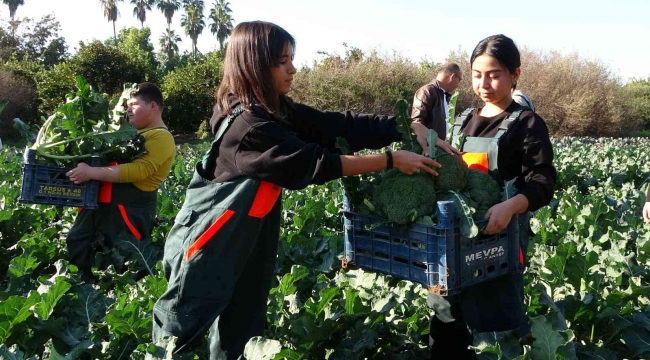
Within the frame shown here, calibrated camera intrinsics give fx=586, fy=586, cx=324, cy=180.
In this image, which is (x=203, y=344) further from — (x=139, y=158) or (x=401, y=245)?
(x=139, y=158)

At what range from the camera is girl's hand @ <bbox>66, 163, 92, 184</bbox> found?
4.36 meters

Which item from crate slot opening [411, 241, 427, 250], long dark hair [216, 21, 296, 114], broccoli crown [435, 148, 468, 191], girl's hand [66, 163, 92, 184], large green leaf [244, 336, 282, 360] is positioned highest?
long dark hair [216, 21, 296, 114]

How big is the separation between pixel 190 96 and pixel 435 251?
96.0ft

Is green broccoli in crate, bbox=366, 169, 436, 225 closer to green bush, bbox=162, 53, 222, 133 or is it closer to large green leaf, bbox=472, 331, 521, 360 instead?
large green leaf, bbox=472, 331, 521, 360

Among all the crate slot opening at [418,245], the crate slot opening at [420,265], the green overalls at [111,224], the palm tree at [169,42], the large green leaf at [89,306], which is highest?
the palm tree at [169,42]

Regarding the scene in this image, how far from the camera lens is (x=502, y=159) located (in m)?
2.90

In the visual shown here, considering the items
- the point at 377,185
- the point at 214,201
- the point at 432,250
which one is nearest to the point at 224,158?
the point at 214,201

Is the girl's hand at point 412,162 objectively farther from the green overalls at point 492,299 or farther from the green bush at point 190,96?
the green bush at point 190,96

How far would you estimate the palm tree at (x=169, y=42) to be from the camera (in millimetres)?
71312

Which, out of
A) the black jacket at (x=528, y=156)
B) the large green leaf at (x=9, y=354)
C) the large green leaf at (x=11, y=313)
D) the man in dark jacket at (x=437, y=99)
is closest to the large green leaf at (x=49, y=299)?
the large green leaf at (x=11, y=313)

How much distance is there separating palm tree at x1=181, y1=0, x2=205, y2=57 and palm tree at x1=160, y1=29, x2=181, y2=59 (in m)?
1.58

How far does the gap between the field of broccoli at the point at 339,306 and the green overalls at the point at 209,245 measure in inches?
8.4

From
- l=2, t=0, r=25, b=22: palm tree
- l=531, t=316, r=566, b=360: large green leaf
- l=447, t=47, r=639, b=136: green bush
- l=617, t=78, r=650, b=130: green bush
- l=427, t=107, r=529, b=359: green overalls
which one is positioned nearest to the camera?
l=531, t=316, r=566, b=360: large green leaf

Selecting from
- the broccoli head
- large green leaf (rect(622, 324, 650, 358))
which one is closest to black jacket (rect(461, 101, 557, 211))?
the broccoli head
